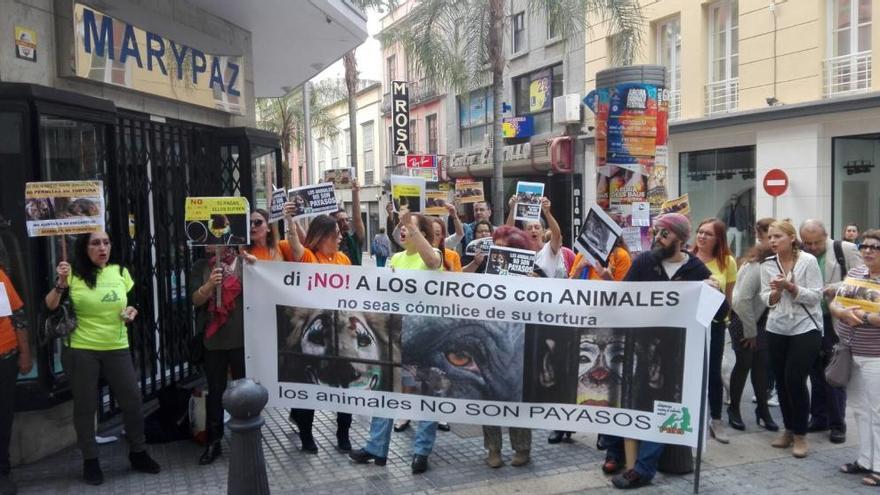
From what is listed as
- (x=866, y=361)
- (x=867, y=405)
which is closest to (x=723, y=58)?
(x=866, y=361)

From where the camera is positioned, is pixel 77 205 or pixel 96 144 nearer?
pixel 77 205

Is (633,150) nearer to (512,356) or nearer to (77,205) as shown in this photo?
(512,356)

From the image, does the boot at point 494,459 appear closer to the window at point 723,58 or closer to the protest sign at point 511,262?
the protest sign at point 511,262

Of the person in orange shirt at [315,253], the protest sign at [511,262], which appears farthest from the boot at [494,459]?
the protest sign at [511,262]

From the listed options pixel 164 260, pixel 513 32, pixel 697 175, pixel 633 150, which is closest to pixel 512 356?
pixel 164 260

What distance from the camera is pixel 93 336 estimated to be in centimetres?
509

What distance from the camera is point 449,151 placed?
101ft

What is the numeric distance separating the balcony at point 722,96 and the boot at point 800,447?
512 inches

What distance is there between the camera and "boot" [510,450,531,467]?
5.52m

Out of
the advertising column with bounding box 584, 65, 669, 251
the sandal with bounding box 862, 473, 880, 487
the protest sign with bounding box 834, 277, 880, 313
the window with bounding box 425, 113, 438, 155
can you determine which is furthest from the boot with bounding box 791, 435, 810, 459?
the window with bounding box 425, 113, 438, 155

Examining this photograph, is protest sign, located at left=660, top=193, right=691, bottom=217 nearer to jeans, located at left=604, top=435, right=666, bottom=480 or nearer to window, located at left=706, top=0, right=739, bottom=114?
jeans, located at left=604, top=435, right=666, bottom=480

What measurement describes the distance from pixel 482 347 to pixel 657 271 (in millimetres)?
1352

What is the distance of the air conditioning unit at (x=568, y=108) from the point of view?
2188 cm

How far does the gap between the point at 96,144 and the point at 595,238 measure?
411cm
